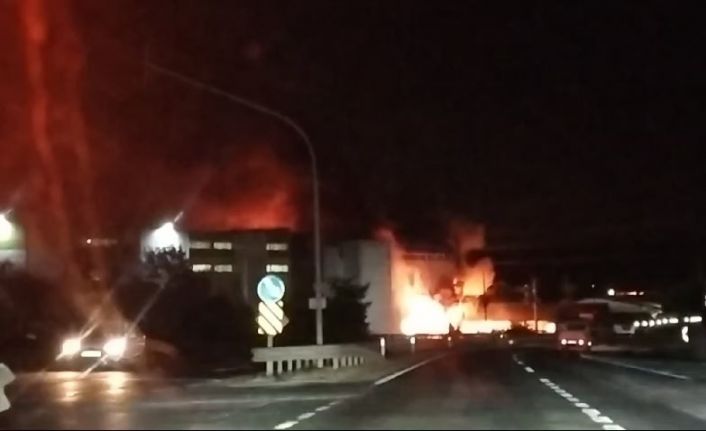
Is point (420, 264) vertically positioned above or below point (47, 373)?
above

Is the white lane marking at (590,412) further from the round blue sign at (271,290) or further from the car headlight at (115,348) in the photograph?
the car headlight at (115,348)

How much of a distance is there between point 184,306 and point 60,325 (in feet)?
18.9

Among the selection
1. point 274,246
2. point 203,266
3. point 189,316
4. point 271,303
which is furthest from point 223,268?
point 271,303

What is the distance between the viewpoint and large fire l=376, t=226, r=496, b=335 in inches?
3845

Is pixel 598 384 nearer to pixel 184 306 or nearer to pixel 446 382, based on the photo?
pixel 446 382

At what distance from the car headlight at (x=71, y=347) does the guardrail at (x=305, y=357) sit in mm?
8688

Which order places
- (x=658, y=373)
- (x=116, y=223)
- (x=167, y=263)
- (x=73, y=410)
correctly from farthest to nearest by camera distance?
(x=116, y=223) → (x=167, y=263) → (x=658, y=373) → (x=73, y=410)

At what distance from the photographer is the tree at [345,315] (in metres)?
66.5

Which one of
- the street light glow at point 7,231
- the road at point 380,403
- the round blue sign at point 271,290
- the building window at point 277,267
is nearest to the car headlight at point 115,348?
the road at point 380,403

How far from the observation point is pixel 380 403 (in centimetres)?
2573

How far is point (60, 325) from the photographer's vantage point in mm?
57281

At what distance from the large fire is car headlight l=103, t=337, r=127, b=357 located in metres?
48.8

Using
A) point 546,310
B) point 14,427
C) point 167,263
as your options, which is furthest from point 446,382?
point 546,310

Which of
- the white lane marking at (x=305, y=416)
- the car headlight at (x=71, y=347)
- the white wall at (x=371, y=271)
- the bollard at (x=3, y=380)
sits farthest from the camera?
the white wall at (x=371, y=271)
